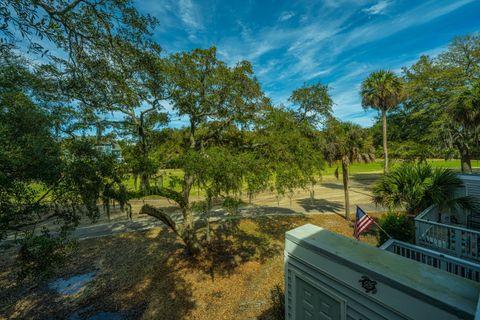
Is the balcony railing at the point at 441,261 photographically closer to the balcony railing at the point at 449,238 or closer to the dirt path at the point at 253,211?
the balcony railing at the point at 449,238

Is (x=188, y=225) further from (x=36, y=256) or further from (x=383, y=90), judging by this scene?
(x=383, y=90)

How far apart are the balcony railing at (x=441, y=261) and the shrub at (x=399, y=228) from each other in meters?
2.77

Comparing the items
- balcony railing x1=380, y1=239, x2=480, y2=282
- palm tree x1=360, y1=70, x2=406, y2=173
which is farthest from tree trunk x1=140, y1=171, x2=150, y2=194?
palm tree x1=360, y1=70, x2=406, y2=173

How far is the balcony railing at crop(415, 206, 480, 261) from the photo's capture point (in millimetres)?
5383

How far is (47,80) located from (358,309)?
26.8ft

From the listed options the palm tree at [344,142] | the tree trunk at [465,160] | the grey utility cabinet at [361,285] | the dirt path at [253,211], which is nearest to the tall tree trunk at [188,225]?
the dirt path at [253,211]

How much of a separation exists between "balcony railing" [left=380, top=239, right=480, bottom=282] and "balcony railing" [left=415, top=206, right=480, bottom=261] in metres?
1.19

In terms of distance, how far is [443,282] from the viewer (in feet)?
9.48

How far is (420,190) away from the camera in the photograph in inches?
275

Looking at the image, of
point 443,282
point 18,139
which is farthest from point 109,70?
point 443,282

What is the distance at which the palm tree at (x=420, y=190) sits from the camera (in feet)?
23.0

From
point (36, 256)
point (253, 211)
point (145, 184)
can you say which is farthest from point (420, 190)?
point (253, 211)

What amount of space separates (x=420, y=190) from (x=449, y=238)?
1682 millimetres

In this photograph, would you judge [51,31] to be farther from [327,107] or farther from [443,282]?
[327,107]
